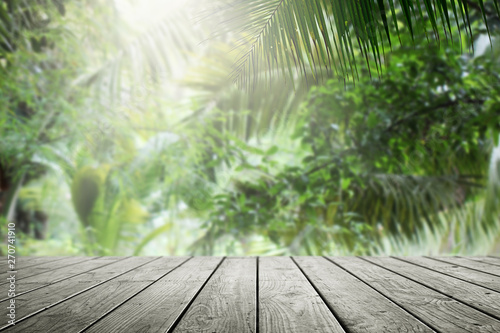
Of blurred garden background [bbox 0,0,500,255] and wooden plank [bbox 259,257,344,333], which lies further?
blurred garden background [bbox 0,0,500,255]

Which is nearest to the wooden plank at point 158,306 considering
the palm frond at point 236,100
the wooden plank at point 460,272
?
the wooden plank at point 460,272

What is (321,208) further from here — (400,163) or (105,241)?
(105,241)

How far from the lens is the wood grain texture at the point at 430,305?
632 millimetres

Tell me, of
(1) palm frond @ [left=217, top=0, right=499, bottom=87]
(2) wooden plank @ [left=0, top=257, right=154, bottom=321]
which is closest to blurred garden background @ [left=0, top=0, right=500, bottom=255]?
(2) wooden plank @ [left=0, top=257, right=154, bottom=321]

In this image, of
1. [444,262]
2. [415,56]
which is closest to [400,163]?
[415,56]

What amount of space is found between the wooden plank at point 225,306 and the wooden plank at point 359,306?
0.16 m

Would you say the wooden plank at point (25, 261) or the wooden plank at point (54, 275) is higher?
the wooden plank at point (25, 261)

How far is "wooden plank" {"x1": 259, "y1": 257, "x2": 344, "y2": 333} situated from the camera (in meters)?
0.62

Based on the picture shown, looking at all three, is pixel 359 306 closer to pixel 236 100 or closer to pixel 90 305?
pixel 90 305

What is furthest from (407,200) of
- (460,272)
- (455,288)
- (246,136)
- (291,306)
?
(291,306)

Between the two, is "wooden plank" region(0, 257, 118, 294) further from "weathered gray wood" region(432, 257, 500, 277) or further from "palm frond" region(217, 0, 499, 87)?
"weathered gray wood" region(432, 257, 500, 277)

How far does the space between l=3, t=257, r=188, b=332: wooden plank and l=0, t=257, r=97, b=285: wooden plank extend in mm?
290

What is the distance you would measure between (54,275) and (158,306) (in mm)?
547

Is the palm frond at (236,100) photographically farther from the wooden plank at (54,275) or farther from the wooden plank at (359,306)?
the wooden plank at (359,306)
